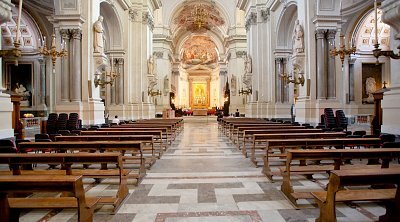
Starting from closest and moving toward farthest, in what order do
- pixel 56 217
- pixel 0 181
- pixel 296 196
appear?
pixel 0 181 → pixel 56 217 → pixel 296 196

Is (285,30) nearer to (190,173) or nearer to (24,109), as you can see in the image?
(190,173)

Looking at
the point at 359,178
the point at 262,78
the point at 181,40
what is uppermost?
the point at 181,40

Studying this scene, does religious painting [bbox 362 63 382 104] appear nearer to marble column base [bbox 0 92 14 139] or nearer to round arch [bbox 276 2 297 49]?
round arch [bbox 276 2 297 49]

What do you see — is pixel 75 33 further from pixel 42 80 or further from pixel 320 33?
pixel 42 80

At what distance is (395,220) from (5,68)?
23786 millimetres

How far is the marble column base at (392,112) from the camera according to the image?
22.9ft

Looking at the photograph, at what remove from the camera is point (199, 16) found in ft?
125

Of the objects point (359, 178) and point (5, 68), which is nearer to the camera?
point (359, 178)

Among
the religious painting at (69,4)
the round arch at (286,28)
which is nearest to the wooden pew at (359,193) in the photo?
the religious painting at (69,4)

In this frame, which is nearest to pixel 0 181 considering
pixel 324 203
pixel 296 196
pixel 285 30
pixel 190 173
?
pixel 324 203

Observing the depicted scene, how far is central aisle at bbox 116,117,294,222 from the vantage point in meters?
3.76

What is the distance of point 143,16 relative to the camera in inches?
866

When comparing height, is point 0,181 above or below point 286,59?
below

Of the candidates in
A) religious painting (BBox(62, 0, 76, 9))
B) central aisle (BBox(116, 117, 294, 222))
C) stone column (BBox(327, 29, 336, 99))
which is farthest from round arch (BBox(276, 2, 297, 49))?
central aisle (BBox(116, 117, 294, 222))
